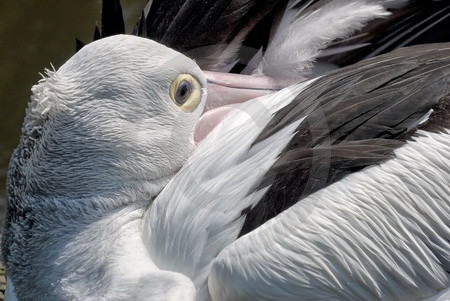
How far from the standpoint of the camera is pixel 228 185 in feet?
6.58

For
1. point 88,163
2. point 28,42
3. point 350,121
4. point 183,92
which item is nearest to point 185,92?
point 183,92

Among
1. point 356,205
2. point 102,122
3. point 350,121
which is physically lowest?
point 356,205

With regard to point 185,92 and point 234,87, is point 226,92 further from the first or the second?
point 185,92

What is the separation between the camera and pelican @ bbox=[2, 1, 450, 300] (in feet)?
6.13

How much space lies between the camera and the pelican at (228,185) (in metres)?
1.87

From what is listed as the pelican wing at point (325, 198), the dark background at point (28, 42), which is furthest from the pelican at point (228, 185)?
the dark background at point (28, 42)

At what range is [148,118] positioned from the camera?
2109 mm

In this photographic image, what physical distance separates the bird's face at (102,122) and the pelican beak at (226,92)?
0.46ft

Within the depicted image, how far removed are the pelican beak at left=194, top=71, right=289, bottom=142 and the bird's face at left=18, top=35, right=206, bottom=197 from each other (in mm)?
140

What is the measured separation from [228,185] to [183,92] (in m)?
0.33

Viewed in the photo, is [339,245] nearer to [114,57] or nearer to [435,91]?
[435,91]

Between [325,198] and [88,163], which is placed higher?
[88,163]

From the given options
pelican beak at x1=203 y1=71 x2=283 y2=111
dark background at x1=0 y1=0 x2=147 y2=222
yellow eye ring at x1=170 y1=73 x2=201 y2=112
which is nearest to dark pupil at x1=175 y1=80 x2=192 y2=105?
yellow eye ring at x1=170 y1=73 x2=201 y2=112

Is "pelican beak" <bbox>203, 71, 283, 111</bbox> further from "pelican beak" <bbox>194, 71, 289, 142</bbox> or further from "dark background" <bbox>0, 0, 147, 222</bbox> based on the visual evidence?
"dark background" <bbox>0, 0, 147, 222</bbox>
